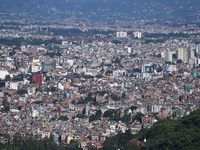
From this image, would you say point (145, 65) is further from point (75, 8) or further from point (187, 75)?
point (75, 8)

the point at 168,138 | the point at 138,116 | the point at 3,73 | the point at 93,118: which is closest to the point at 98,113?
the point at 93,118

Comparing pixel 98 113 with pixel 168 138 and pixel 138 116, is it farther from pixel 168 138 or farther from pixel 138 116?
pixel 168 138

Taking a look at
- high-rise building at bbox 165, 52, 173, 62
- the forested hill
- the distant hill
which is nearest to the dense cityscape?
high-rise building at bbox 165, 52, 173, 62


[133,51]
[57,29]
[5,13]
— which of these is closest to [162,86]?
[133,51]

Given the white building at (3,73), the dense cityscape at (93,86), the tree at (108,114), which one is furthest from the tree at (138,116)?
the white building at (3,73)

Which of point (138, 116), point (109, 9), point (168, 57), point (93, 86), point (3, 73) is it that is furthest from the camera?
point (109, 9)

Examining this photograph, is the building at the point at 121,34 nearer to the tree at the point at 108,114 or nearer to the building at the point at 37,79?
the building at the point at 37,79
